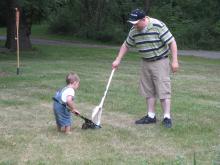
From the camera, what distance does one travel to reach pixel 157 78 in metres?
8.91

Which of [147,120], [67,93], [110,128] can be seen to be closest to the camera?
[67,93]

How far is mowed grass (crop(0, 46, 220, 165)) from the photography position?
7090 mm

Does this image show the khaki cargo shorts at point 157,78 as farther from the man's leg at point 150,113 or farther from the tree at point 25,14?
the tree at point 25,14

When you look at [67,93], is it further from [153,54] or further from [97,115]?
[153,54]

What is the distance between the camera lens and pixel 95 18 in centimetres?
4206

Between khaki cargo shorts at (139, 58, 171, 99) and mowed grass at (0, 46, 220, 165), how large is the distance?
0.50 meters

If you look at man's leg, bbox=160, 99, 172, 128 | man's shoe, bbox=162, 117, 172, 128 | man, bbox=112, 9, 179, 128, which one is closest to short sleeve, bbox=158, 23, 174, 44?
man, bbox=112, 9, 179, 128

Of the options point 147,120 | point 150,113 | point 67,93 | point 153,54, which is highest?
point 153,54

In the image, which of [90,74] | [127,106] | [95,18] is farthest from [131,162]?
[95,18]

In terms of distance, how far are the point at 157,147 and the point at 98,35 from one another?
32940 millimetres

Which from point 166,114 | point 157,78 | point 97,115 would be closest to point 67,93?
point 97,115

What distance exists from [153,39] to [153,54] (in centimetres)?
24

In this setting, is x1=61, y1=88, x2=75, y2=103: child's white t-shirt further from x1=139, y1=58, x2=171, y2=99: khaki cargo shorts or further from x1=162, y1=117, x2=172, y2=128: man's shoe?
x1=162, y1=117, x2=172, y2=128: man's shoe

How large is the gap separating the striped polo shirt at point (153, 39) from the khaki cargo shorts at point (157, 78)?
0.49 ft
